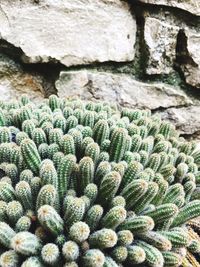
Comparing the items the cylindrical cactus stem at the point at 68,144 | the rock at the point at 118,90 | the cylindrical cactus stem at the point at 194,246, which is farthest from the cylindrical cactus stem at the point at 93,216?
the rock at the point at 118,90

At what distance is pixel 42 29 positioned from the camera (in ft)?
5.93

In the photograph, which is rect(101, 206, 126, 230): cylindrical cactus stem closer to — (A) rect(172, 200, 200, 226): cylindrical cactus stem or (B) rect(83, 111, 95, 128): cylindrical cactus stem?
(A) rect(172, 200, 200, 226): cylindrical cactus stem

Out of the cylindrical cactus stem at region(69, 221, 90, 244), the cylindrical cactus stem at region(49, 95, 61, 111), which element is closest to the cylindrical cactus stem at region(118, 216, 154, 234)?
the cylindrical cactus stem at region(69, 221, 90, 244)

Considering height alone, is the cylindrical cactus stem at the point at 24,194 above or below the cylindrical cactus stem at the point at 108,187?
below

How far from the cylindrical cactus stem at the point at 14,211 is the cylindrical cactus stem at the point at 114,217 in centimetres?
19

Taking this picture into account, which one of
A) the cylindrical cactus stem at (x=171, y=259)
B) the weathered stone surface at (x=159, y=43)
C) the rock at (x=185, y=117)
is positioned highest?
the weathered stone surface at (x=159, y=43)

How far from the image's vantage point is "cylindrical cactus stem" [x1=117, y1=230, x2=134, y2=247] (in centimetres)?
103

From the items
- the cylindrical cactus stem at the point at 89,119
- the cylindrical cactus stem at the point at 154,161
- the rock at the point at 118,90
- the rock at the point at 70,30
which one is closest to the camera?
the cylindrical cactus stem at the point at 154,161

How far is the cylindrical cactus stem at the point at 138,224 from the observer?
1.05m

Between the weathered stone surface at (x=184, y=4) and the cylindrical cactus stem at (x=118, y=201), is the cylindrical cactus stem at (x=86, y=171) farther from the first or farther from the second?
the weathered stone surface at (x=184, y=4)

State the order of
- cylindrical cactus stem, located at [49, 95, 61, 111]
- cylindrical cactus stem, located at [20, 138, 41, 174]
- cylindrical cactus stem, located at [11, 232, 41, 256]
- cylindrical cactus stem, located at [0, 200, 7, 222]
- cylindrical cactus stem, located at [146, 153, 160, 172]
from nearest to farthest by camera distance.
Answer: cylindrical cactus stem, located at [11, 232, 41, 256] < cylindrical cactus stem, located at [0, 200, 7, 222] < cylindrical cactus stem, located at [20, 138, 41, 174] < cylindrical cactus stem, located at [146, 153, 160, 172] < cylindrical cactus stem, located at [49, 95, 61, 111]

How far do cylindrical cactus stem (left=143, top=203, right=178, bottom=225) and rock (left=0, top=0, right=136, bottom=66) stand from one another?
0.92m

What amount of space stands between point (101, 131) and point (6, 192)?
0.34m

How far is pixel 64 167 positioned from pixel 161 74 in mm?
982
